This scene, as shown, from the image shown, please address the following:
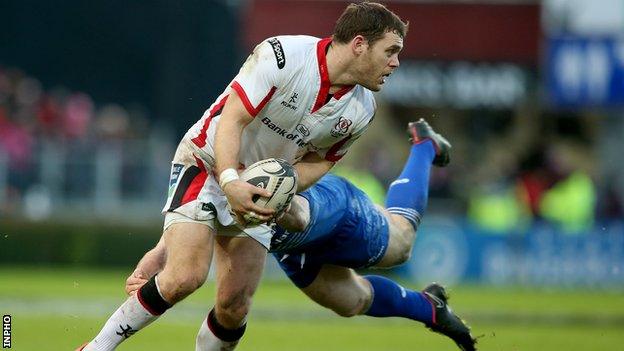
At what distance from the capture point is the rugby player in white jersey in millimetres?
8703

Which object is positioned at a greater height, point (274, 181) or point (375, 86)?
point (375, 86)

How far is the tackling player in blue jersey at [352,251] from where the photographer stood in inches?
378

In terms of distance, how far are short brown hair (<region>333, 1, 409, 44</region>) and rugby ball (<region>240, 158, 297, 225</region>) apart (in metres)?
0.89

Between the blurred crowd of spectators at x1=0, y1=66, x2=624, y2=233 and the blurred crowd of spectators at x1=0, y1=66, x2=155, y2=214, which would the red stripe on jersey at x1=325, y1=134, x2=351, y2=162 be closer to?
the blurred crowd of spectators at x1=0, y1=66, x2=624, y2=233

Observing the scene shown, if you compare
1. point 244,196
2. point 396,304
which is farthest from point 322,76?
point 396,304

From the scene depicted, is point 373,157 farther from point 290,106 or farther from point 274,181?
point 274,181

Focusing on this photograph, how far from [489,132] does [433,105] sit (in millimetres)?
2088

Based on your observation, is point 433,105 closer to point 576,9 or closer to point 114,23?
point 576,9

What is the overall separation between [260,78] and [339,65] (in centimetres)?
54

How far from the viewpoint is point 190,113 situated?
27281 millimetres

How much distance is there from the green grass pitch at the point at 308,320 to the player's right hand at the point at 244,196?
3419 millimetres

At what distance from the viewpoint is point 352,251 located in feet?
32.5

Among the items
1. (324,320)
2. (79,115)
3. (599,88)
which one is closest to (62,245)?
(79,115)

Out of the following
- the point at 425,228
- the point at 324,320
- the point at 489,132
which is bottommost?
the point at 489,132
